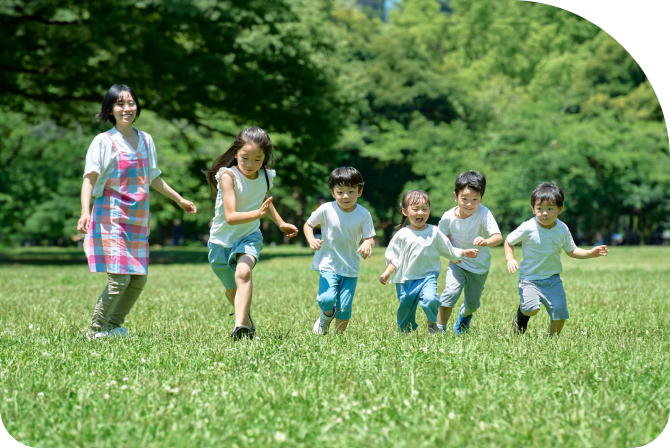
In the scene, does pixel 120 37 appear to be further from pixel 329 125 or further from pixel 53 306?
pixel 53 306

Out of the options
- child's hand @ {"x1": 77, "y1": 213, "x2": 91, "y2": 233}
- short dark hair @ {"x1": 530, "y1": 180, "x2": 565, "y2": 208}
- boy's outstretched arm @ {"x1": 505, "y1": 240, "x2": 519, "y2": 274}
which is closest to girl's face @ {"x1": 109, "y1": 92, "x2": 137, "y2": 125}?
child's hand @ {"x1": 77, "y1": 213, "x2": 91, "y2": 233}

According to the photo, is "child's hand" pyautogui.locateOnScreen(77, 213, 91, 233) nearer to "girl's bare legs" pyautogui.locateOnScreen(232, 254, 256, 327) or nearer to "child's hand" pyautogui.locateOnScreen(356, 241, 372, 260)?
"girl's bare legs" pyautogui.locateOnScreen(232, 254, 256, 327)

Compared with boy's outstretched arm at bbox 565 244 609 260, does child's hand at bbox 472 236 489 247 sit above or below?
above

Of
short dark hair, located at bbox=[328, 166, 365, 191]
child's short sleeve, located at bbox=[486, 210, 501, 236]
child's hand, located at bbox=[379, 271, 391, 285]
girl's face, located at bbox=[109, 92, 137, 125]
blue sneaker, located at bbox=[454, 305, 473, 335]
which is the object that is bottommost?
blue sneaker, located at bbox=[454, 305, 473, 335]

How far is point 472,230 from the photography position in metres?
6.43

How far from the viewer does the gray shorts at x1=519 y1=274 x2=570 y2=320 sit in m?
6.15

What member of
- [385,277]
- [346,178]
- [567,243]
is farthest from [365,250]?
[567,243]

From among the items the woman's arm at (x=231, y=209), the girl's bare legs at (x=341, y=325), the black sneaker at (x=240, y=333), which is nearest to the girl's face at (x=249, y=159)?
the woman's arm at (x=231, y=209)

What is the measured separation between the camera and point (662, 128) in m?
40.9

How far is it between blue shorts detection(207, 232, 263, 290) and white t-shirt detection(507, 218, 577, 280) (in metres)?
2.36

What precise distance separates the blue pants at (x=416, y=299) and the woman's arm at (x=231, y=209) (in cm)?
159

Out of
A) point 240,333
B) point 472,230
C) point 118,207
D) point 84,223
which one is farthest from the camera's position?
point 472,230

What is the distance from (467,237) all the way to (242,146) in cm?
232

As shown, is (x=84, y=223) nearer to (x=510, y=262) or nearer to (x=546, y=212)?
(x=510, y=262)
